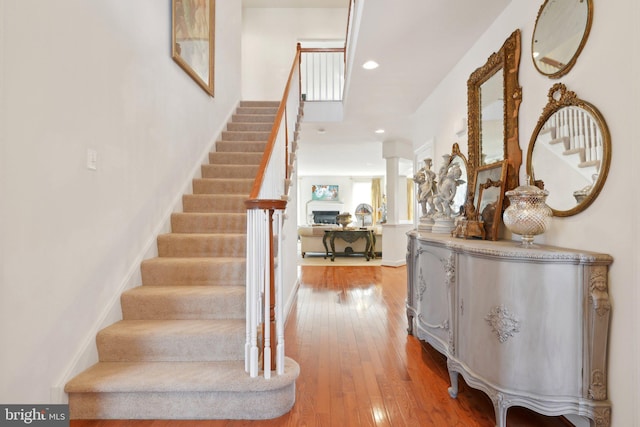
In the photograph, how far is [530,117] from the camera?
2.26 metres

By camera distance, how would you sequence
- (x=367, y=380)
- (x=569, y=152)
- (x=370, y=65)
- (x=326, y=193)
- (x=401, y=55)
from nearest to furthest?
(x=569, y=152), (x=367, y=380), (x=401, y=55), (x=370, y=65), (x=326, y=193)

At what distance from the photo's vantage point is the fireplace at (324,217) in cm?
1432

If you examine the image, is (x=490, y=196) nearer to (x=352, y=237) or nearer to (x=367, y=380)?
(x=367, y=380)

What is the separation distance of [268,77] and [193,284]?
6.24 metres

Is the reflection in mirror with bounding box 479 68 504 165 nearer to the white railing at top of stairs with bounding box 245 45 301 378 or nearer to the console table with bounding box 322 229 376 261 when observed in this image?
the white railing at top of stairs with bounding box 245 45 301 378

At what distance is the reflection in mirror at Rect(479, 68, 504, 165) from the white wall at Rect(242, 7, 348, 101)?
550cm

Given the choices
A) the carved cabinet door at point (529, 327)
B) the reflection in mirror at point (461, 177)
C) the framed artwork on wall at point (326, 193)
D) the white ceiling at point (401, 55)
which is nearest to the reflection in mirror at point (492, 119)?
the reflection in mirror at point (461, 177)

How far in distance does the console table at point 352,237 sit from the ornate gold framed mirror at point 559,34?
6.09 m

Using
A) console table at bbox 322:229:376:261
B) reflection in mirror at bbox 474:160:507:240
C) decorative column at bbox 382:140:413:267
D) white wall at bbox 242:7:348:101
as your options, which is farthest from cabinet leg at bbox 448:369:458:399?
white wall at bbox 242:7:348:101

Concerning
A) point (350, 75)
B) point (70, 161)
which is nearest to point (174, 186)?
point (70, 161)

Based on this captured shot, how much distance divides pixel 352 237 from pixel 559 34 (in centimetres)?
641

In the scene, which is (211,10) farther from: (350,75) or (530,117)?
(530,117)

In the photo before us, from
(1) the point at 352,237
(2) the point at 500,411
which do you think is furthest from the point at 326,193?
(2) the point at 500,411
